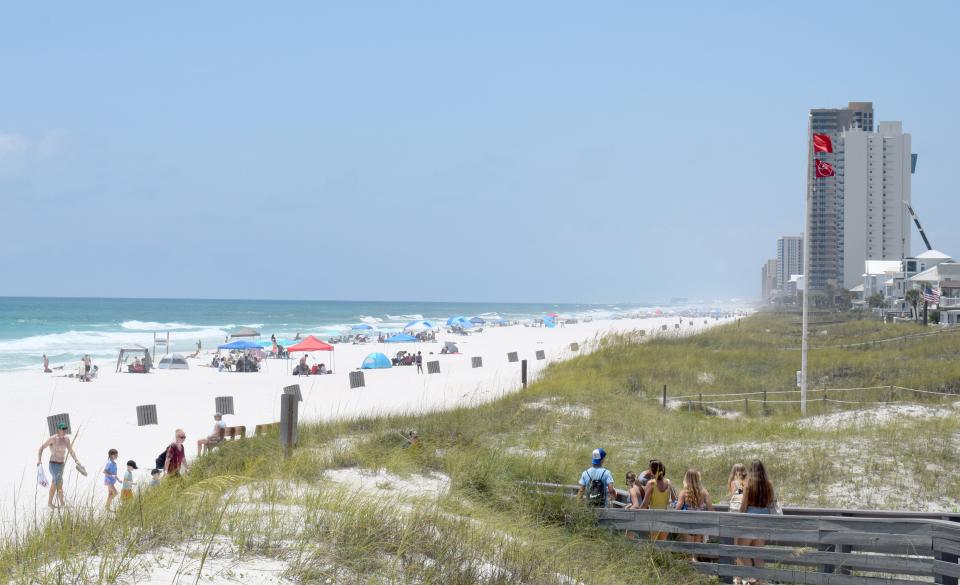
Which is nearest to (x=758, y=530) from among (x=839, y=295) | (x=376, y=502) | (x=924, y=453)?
(x=376, y=502)

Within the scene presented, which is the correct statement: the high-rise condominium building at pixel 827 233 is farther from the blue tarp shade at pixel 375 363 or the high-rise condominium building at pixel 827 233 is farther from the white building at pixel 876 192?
the blue tarp shade at pixel 375 363

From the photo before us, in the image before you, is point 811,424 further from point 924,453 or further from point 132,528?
point 132,528

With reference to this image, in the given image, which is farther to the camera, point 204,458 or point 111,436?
point 111,436

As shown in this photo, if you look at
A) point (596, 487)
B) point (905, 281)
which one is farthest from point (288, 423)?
point (905, 281)

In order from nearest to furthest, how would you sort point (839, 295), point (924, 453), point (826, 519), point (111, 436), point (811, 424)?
point (826, 519) < point (924, 453) < point (811, 424) < point (111, 436) < point (839, 295)

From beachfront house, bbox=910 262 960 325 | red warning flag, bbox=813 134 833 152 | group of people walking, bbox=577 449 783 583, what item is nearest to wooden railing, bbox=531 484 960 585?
group of people walking, bbox=577 449 783 583

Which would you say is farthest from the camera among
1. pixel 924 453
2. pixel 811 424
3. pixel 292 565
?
pixel 811 424

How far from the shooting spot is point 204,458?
11.9 metres

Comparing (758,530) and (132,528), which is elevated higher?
(132,528)

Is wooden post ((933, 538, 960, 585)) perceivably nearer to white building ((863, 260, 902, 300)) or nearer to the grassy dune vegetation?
the grassy dune vegetation

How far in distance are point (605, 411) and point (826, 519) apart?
12.3m

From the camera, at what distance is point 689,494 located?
9586mm

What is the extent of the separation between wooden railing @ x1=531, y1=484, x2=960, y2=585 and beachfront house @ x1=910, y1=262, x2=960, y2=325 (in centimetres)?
5428

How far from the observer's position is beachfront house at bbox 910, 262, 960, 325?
5691 centimetres
